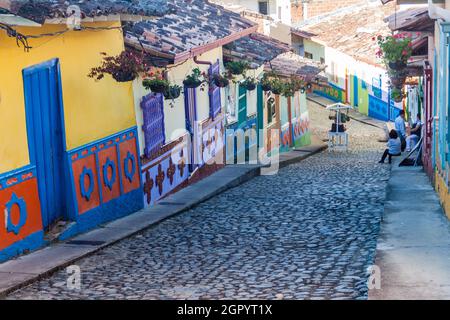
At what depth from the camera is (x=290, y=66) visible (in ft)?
96.6

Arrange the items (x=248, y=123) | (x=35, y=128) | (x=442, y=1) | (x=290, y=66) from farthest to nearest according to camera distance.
Result: (x=290, y=66), (x=248, y=123), (x=442, y=1), (x=35, y=128)

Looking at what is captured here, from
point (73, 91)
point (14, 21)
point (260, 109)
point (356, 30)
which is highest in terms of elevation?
point (14, 21)

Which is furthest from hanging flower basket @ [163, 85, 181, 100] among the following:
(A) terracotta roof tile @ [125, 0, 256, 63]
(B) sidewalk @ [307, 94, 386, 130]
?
(B) sidewalk @ [307, 94, 386, 130]

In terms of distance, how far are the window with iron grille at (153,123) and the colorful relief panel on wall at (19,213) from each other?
409 cm

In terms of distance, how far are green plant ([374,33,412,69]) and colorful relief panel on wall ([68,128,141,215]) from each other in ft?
22.5

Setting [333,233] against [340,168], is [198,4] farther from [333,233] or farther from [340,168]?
[333,233]

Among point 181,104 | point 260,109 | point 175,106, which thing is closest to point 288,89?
point 260,109

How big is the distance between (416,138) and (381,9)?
2537 centimetres

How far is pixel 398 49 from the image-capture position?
723 inches

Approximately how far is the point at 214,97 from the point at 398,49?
4.11 metres

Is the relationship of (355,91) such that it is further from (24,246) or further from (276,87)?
(24,246)

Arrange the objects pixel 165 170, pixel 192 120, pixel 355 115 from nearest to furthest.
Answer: pixel 165 170, pixel 192 120, pixel 355 115
